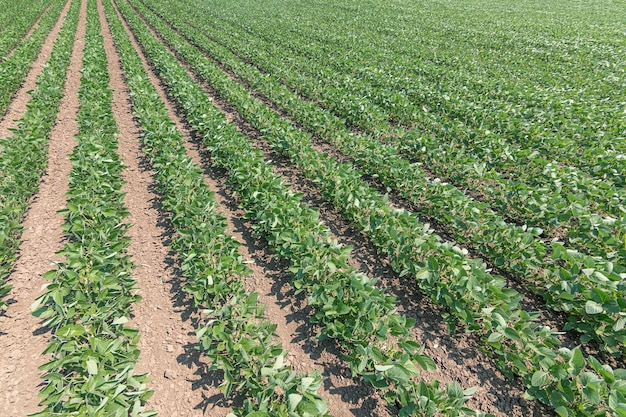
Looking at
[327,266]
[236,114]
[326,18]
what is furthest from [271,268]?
[326,18]


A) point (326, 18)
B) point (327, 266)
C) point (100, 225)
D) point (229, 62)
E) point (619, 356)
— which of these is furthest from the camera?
point (326, 18)

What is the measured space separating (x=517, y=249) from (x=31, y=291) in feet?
21.9

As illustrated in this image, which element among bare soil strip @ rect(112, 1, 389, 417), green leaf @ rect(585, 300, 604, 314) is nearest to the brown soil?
bare soil strip @ rect(112, 1, 389, 417)

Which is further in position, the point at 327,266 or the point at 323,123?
the point at 323,123

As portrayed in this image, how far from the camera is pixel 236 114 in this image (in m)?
10.0

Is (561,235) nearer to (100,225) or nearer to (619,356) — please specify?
(619,356)

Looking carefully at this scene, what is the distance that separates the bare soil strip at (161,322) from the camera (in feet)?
10.4

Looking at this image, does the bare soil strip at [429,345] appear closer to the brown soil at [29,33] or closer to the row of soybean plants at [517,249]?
the row of soybean plants at [517,249]

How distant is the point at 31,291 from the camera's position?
415cm

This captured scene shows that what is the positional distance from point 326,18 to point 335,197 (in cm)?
2614

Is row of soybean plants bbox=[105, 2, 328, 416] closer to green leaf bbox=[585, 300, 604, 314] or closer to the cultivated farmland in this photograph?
the cultivated farmland

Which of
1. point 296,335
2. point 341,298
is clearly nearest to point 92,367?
point 296,335

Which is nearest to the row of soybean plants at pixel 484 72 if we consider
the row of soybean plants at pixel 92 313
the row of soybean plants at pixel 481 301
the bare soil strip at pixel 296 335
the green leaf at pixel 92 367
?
the row of soybean plants at pixel 481 301

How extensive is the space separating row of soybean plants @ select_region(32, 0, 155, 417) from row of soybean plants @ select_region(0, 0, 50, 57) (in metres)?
14.8
